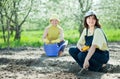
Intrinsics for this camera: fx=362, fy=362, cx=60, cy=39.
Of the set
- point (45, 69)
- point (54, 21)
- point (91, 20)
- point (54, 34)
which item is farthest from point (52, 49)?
point (91, 20)

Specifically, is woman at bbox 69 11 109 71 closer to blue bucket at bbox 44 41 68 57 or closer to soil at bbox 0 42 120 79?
soil at bbox 0 42 120 79

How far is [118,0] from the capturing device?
67.9 feet

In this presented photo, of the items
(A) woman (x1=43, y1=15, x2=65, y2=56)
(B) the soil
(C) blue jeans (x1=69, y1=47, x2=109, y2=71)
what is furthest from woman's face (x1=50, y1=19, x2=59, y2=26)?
(C) blue jeans (x1=69, y1=47, x2=109, y2=71)

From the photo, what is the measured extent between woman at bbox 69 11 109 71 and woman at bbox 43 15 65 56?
7.19 feet

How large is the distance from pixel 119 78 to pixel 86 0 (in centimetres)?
1293

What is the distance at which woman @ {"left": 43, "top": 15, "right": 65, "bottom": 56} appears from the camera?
9.52 m

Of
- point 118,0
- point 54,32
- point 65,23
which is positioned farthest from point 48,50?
point 118,0

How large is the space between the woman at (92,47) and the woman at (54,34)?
219cm


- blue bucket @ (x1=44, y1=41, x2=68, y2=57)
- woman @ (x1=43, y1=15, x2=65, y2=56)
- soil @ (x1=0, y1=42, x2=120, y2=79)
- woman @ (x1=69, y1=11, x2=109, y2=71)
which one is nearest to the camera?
soil @ (x1=0, y1=42, x2=120, y2=79)

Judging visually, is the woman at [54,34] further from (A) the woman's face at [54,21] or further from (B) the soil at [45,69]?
(B) the soil at [45,69]

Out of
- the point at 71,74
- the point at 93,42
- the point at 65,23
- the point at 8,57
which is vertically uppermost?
the point at 93,42

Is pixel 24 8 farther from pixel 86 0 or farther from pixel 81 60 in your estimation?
pixel 81 60

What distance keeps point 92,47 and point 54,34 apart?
299cm

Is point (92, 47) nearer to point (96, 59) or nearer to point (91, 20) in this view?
point (96, 59)
